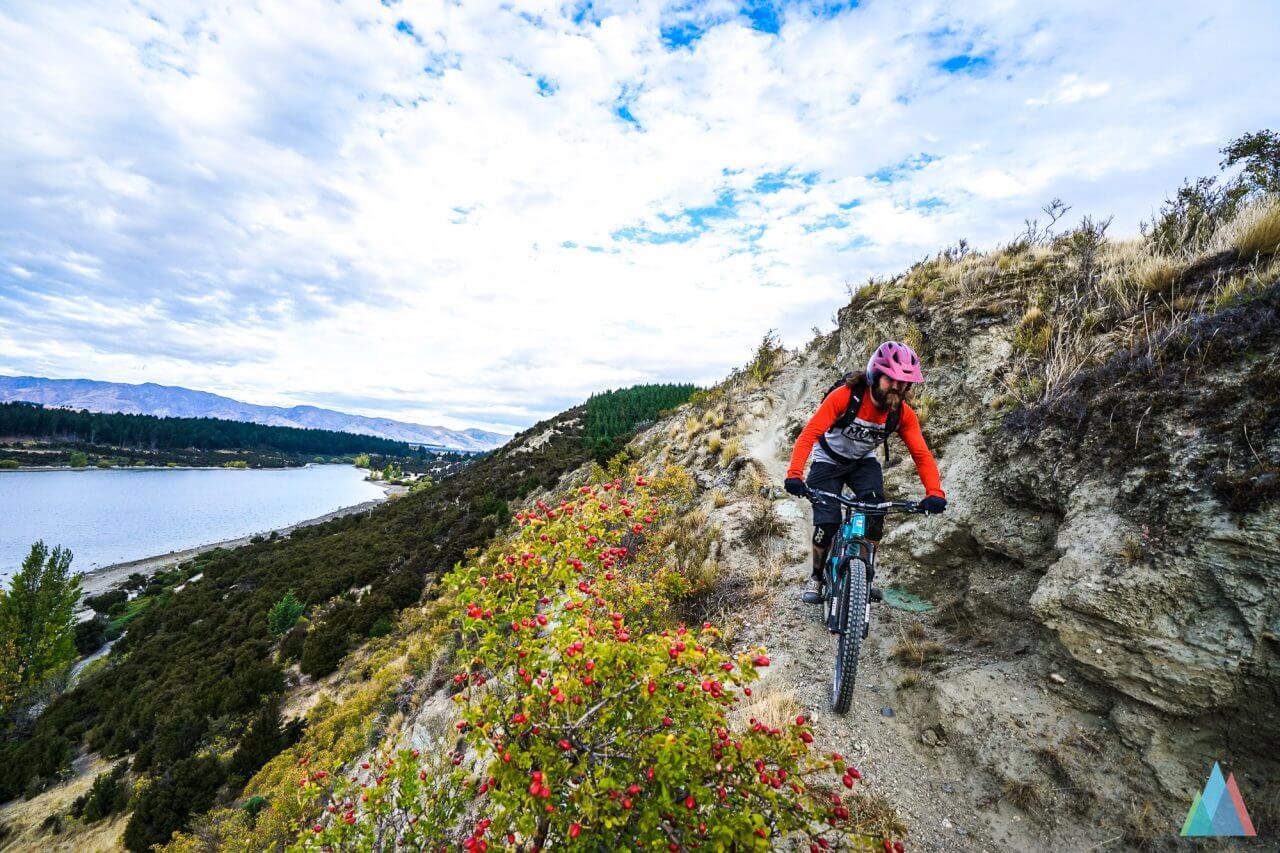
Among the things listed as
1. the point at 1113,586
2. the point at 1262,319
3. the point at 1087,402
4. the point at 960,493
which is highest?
the point at 1262,319

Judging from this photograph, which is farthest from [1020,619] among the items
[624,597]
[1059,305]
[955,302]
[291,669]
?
[291,669]

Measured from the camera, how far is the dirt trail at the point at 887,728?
136 inches

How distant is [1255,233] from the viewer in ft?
18.2

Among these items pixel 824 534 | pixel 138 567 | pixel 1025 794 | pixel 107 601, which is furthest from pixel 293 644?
pixel 138 567

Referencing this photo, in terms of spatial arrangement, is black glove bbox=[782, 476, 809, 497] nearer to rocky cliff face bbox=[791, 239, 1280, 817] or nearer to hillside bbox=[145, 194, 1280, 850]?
hillside bbox=[145, 194, 1280, 850]

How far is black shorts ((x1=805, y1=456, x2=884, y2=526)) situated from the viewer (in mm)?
4922

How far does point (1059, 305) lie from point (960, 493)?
399 cm

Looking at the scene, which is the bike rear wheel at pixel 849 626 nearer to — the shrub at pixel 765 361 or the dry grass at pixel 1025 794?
the dry grass at pixel 1025 794

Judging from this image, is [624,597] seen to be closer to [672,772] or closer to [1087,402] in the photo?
[672,772]

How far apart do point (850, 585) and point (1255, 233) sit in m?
6.72

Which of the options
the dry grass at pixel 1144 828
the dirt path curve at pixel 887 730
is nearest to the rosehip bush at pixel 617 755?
the dirt path curve at pixel 887 730

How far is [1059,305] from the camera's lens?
7.28 meters

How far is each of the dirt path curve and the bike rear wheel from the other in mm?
277

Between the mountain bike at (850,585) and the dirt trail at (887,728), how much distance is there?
0.84ft
